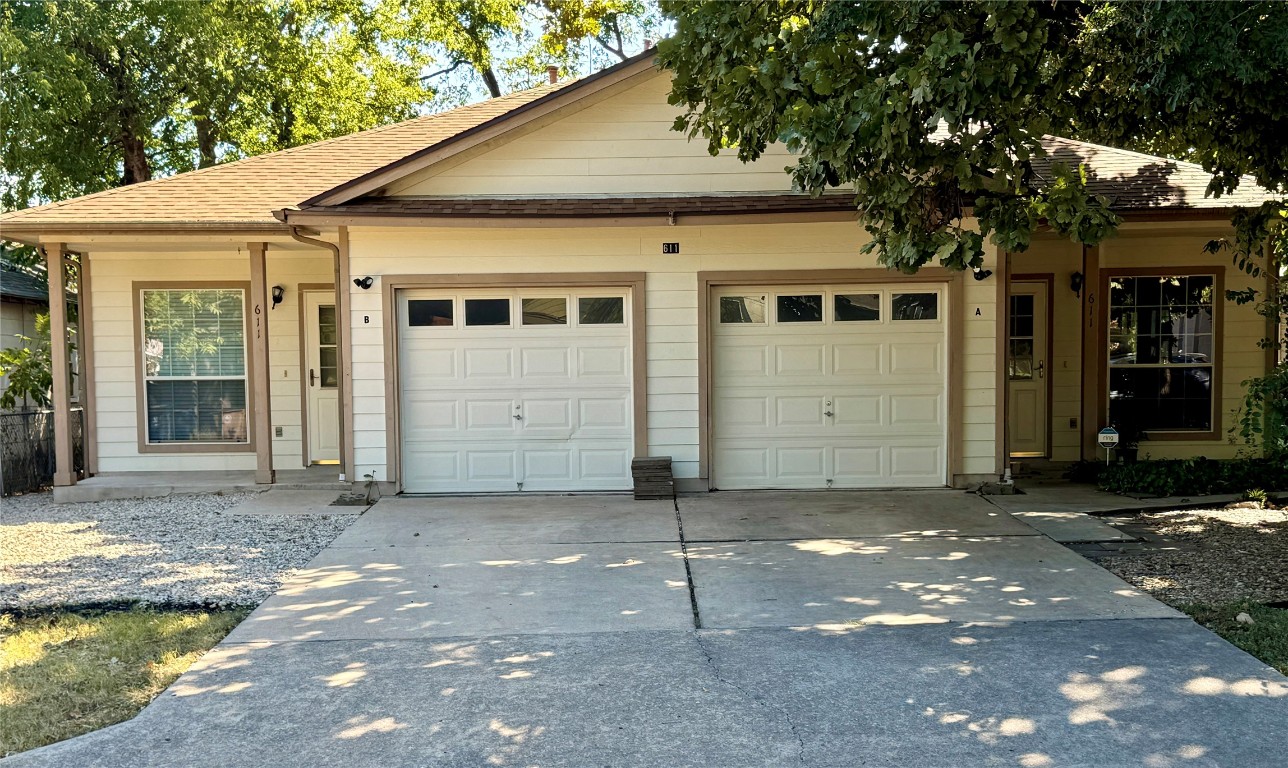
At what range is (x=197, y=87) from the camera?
68.6 feet

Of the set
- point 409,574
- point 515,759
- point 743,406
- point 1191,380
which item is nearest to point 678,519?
point 743,406

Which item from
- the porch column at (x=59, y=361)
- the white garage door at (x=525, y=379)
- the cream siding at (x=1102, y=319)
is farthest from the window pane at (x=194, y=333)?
the cream siding at (x=1102, y=319)

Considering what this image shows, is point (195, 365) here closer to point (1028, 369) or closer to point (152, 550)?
point (152, 550)

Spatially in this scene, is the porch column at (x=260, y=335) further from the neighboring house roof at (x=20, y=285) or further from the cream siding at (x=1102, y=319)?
the neighboring house roof at (x=20, y=285)

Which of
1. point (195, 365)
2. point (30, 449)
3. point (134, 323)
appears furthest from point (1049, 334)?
point (30, 449)

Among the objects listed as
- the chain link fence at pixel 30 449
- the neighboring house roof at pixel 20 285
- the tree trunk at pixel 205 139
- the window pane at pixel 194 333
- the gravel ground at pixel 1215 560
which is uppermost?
the tree trunk at pixel 205 139

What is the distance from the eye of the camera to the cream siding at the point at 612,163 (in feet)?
33.4

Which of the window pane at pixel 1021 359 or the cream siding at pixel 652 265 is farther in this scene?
the window pane at pixel 1021 359

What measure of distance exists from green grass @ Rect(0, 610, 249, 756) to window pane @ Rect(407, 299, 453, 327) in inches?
182

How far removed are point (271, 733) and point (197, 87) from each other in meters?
20.2

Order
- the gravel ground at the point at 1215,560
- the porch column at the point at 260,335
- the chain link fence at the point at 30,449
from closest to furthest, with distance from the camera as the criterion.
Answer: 1. the gravel ground at the point at 1215,560
2. the porch column at the point at 260,335
3. the chain link fence at the point at 30,449

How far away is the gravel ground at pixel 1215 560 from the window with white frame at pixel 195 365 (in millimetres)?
9870

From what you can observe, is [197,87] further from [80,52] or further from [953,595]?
[953,595]

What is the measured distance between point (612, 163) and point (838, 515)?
4388 millimetres
